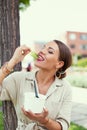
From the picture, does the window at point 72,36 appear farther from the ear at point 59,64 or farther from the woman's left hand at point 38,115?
the woman's left hand at point 38,115

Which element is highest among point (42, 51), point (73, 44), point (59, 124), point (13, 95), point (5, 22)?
point (5, 22)

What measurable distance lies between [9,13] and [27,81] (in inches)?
44.7

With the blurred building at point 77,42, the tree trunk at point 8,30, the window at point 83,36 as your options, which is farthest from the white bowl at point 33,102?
the window at point 83,36

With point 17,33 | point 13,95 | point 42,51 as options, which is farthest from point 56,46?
point 17,33

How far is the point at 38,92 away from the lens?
2.57m

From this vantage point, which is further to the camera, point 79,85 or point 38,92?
point 79,85

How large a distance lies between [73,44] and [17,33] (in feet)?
228

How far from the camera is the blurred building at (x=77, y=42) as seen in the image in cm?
7168

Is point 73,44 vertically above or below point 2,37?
below

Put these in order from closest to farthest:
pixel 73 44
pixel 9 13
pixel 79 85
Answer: pixel 9 13 → pixel 79 85 → pixel 73 44

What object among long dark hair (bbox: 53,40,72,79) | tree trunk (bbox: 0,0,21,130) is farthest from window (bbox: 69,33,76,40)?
long dark hair (bbox: 53,40,72,79)

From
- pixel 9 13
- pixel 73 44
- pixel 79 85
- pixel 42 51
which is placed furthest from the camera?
pixel 73 44

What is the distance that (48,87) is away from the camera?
265 cm

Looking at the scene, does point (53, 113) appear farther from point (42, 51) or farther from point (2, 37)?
point (2, 37)
